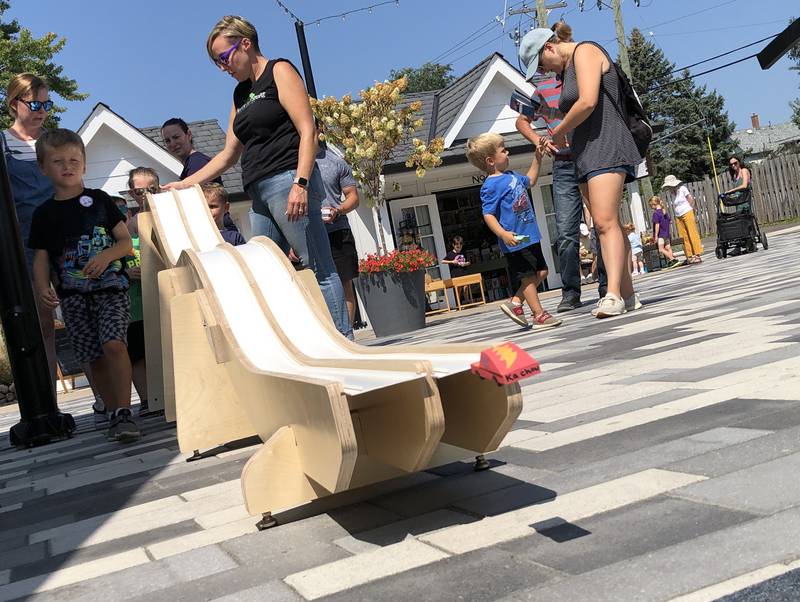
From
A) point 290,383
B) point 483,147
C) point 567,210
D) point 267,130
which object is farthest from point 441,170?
point 290,383

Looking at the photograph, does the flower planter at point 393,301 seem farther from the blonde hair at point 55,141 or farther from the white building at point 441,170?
the blonde hair at point 55,141

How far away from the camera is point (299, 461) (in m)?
2.42

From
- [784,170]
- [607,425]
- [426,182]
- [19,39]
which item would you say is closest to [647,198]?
[784,170]

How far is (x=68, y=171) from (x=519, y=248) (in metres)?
3.56

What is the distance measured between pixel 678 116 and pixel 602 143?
7339 cm

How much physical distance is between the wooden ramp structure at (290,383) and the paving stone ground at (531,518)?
0.15 meters

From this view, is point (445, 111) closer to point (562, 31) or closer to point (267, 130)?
point (562, 31)

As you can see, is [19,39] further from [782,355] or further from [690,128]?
[690,128]

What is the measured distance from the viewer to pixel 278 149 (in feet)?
16.6

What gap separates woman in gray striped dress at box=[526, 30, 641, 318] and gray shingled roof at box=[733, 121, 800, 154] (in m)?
105

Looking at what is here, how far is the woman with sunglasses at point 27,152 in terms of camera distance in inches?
245

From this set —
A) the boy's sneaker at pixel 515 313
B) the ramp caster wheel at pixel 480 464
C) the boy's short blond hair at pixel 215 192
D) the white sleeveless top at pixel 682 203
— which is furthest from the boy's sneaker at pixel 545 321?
the white sleeveless top at pixel 682 203

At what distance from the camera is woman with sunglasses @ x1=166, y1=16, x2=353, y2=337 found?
4.95m

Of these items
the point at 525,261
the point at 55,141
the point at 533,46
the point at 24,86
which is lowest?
the point at 525,261
